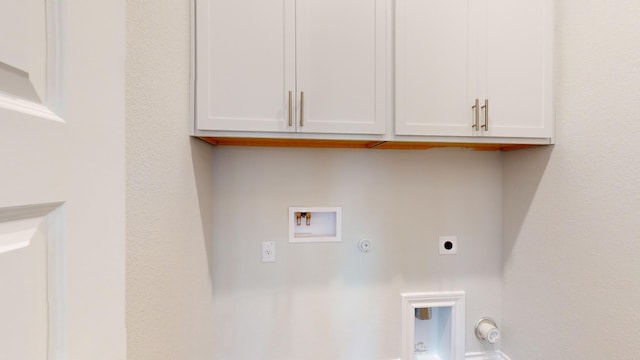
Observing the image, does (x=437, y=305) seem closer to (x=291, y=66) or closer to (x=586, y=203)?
(x=586, y=203)

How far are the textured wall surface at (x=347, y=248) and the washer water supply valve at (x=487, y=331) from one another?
0.13 ft

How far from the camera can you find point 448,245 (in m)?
1.69

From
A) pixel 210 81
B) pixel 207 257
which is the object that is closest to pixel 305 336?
pixel 207 257

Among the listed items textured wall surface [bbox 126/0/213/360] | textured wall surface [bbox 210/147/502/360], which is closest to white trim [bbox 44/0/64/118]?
textured wall surface [bbox 126/0/213/360]

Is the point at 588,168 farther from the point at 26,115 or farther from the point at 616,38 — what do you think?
the point at 26,115

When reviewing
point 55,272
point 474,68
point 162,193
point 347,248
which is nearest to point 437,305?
point 347,248

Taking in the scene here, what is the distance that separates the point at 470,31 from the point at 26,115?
5.10 feet

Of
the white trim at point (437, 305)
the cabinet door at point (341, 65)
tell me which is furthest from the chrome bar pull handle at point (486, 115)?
the white trim at point (437, 305)

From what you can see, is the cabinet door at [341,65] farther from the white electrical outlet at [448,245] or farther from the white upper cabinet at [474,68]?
the white electrical outlet at [448,245]

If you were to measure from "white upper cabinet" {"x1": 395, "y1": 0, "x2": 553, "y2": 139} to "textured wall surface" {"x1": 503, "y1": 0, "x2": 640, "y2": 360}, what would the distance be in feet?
0.34

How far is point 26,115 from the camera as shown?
31cm

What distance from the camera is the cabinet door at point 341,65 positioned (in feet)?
4.03

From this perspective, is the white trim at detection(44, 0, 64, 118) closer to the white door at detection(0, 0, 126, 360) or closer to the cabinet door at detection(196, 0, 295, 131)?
the white door at detection(0, 0, 126, 360)

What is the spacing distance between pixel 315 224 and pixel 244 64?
2.97ft
